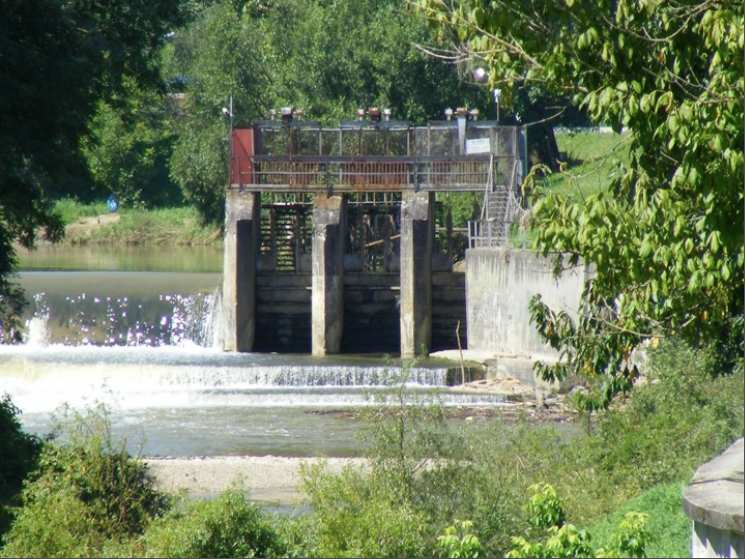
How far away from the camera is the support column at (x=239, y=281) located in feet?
116

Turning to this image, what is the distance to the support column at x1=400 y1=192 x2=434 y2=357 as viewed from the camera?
1357 inches

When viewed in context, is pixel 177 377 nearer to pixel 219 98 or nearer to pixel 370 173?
pixel 370 173

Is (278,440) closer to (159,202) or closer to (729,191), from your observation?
(729,191)

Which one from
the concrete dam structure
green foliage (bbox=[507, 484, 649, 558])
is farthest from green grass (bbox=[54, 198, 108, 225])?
green foliage (bbox=[507, 484, 649, 558])

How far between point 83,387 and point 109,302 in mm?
9093

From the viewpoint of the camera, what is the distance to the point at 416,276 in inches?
1369

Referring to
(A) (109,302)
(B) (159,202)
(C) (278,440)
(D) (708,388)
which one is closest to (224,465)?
(C) (278,440)

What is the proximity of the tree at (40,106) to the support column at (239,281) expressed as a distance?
1617 centimetres

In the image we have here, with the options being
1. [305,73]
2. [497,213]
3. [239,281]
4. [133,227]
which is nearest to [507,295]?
[497,213]

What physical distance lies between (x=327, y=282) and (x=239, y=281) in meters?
2.34

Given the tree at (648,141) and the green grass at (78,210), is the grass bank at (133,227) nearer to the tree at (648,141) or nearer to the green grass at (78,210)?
the green grass at (78,210)

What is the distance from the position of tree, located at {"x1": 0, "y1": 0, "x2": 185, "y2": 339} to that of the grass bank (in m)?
43.9

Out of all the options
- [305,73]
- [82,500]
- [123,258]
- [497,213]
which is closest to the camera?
[82,500]

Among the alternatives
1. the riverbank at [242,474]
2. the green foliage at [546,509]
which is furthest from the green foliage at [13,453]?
the green foliage at [546,509]
